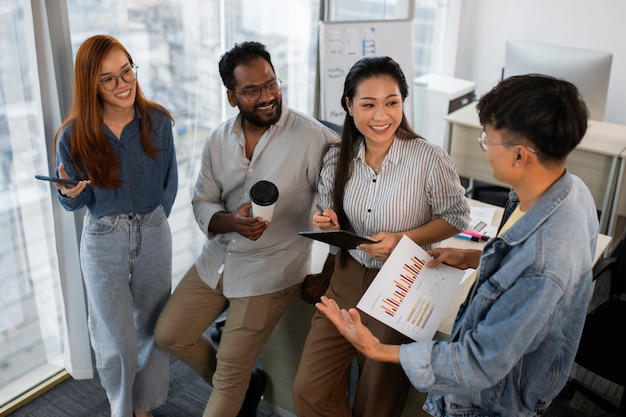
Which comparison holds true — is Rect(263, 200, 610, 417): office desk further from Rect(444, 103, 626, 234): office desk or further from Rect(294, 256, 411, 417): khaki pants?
Rect(444, 103, 626, 234): office desk

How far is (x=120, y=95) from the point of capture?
6.82 feet

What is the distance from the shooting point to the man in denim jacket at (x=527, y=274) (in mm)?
1326

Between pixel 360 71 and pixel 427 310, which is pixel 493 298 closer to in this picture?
pixel 427 310

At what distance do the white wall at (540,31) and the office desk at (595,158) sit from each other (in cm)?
128

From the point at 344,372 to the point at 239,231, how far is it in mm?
595

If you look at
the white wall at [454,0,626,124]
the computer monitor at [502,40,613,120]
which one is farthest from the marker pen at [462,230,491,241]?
the white wall at [454,0,626,124]

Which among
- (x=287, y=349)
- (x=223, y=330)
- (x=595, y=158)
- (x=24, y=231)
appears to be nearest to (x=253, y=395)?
(x=287, y=349)

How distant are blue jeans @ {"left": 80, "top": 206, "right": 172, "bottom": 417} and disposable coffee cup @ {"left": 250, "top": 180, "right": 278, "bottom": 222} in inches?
17.8

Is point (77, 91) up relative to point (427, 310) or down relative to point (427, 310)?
up

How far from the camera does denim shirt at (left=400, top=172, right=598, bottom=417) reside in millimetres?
1323

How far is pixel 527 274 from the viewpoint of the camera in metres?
1.33

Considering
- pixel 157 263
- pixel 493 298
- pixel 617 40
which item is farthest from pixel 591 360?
pixel 617 40

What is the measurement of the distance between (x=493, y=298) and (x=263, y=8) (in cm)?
239

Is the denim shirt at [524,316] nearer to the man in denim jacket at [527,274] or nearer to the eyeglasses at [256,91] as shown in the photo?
the man in denim jacket at [527,274]
